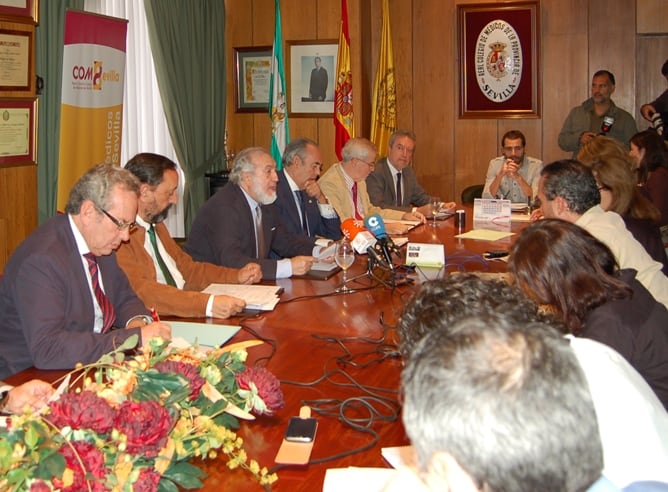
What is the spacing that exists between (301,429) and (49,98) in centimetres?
376

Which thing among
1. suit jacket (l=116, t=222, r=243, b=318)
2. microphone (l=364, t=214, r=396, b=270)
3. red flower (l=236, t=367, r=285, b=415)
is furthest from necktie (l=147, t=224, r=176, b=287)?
red flower (l=236, t=367, r=285, b=415)

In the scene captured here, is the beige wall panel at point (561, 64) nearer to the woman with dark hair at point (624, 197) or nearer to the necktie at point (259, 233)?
the woman with dark hair at point (624, 197)

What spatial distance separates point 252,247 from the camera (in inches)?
159

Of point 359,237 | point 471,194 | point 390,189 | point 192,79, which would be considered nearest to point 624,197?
point 359,237

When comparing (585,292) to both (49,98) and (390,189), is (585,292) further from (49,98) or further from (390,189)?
(390,189)

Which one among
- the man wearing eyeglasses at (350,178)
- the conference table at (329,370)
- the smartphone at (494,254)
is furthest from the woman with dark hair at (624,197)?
the man wearing eyeglasses at (350,178)

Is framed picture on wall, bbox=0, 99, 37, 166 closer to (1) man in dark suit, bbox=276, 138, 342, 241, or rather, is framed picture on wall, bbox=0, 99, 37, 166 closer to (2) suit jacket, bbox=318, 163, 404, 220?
(1) man in dark suit, bbox=276, 138, 342, 241

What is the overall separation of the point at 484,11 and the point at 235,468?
6.60 metres

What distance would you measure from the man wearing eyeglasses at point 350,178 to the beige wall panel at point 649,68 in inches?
127

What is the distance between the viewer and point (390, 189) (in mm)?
6059

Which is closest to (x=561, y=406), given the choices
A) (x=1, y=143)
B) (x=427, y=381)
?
(x=427, y=381)

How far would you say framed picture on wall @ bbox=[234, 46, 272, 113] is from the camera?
7.44 meters

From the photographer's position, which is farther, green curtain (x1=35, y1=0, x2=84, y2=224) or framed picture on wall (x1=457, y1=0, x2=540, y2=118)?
framed picture on wall (x1=457, y1=0, x2=540, y2=118)

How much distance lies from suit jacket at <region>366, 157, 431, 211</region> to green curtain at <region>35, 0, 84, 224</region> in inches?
88.7
